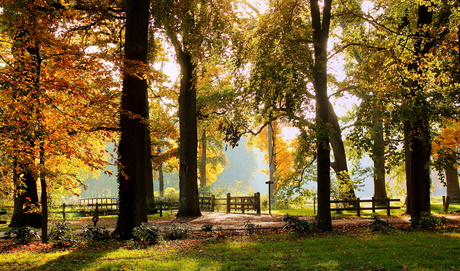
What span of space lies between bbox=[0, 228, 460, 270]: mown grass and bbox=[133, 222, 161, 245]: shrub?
0.94 feet

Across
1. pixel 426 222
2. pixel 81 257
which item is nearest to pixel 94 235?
pixel 81 257

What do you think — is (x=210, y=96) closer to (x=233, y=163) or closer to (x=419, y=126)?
(x=419, y=126)

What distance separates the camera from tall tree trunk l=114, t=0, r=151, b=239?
11.3m

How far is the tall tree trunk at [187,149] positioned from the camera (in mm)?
19922

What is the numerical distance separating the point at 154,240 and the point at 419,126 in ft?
30.6

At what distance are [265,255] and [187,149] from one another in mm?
11904

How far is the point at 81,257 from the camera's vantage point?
29.0 feet

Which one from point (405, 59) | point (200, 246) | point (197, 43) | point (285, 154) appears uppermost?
point (197, 43)

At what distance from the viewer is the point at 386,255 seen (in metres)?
8.38

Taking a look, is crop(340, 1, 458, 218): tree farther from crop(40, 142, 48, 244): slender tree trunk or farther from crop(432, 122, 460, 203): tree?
crop(40, 142, 48, 244): slender tree trunk

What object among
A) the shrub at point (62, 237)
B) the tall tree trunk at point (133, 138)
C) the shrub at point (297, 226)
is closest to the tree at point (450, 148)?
the shrub at point (297, 226)

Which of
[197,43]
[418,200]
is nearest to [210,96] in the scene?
[197,43]

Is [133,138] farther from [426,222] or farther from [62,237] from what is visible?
[426,222]

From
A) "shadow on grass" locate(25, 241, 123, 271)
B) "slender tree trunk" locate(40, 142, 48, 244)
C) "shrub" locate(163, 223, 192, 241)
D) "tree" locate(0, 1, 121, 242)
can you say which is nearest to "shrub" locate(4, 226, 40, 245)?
"slender tree trunk" locate(40, 142, 48, 244)
